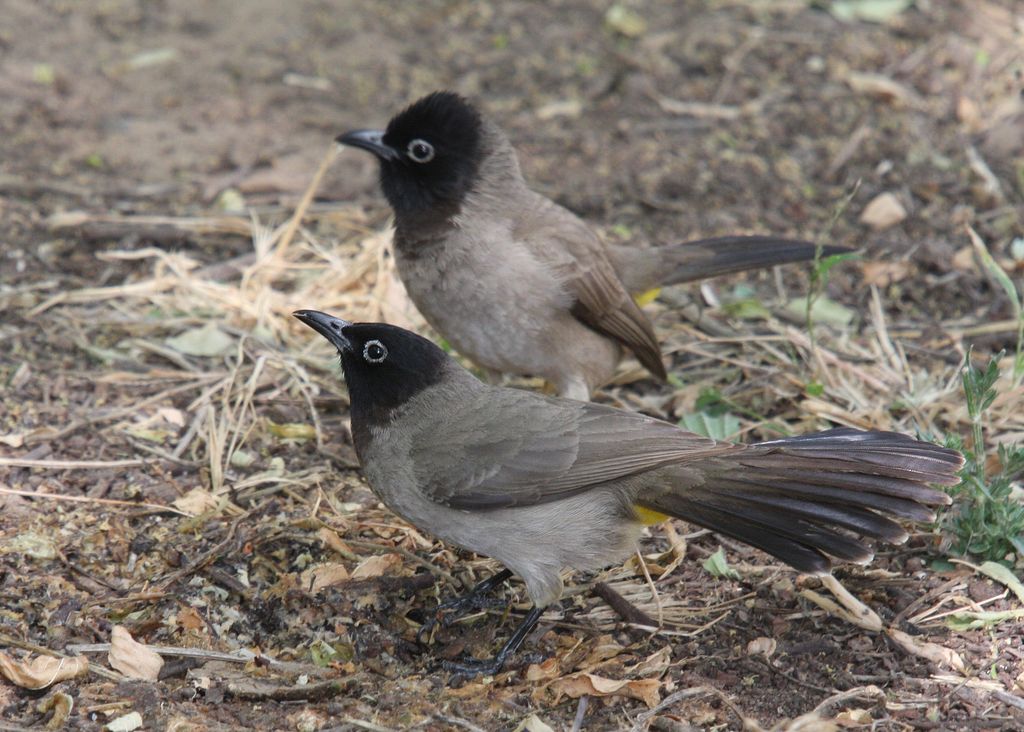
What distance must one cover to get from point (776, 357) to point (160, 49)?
211 inches

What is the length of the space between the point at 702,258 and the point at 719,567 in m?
2.06

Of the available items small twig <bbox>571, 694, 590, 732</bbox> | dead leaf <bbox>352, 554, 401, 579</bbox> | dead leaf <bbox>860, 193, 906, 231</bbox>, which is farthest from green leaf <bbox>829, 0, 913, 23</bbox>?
small twig <bbox>571, 694, 590, 732</bbox>

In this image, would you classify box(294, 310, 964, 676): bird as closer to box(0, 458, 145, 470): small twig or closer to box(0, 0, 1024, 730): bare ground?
box(0, 0, 1024, 730): bare ground

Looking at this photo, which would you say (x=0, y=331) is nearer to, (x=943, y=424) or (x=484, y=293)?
(x=484, y=293)

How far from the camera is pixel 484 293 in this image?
5645 millimetres

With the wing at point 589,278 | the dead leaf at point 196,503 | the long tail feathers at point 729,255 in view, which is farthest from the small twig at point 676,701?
the long tail feathers at point 729,255

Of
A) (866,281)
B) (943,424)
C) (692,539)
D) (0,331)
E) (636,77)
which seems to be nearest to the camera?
(692,539)

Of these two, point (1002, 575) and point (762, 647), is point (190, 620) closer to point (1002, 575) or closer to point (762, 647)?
point (762, 647)

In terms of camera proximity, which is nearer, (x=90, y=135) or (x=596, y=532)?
(x=596, y=532)

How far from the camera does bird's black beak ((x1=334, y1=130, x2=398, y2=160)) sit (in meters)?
5.91

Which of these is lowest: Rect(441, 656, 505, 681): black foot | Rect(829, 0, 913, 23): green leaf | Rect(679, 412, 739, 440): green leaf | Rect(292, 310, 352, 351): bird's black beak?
Rect(441, 656, 505, 681): black foot

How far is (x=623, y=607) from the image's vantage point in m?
4.67

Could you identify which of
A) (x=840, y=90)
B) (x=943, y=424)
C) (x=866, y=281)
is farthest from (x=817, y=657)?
(x=840, y=90)

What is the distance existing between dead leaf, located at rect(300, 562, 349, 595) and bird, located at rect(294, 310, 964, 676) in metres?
0.34
